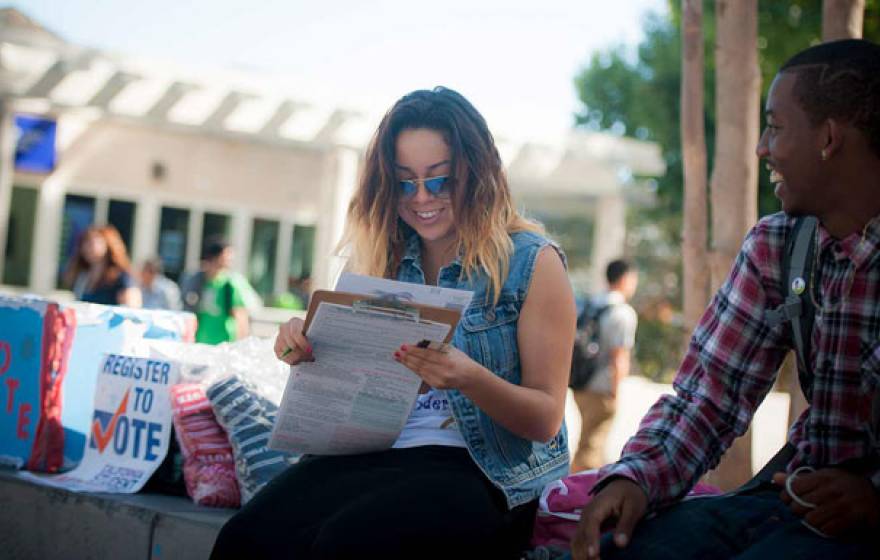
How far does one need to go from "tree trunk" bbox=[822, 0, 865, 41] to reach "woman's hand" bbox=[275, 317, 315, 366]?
270cm

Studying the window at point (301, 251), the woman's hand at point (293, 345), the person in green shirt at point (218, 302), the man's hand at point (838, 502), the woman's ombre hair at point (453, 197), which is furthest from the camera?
the window at point (301, 251)

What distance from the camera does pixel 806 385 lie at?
2.34 m

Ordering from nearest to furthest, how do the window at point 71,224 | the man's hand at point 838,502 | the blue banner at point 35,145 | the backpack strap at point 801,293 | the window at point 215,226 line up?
the man's hand at point 838,502 → the backpack strap at point 801,293 → the blue banner at point 35,145 → the window at point 71,224 → the window at point 215,226

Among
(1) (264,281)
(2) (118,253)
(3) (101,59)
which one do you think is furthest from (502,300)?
(1) (264,281)

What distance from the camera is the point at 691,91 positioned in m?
4.88

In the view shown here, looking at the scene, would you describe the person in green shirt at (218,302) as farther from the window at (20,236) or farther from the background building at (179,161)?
the window at (20,236)

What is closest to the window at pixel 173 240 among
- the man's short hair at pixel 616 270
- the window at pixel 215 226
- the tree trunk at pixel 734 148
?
the window at pixel 215 226

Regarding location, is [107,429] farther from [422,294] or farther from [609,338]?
[609,338]

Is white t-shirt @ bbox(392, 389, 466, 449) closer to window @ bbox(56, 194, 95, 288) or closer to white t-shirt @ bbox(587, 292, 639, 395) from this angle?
white t-shirt @ bbox(587, 292, 639, 395)

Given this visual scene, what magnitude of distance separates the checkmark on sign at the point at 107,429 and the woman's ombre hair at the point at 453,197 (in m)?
1.39

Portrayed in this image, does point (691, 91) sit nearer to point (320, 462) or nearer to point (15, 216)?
point (320, 462)

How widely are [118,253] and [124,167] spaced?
1080 centimetres

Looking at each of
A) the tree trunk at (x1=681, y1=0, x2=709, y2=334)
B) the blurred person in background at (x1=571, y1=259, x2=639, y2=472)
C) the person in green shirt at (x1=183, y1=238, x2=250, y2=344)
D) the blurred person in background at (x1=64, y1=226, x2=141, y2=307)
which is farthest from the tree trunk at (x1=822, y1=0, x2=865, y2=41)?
the person in green shirt at (x1=183, y1=238, x2=250, y2=344)

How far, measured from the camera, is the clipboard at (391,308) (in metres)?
2.52
